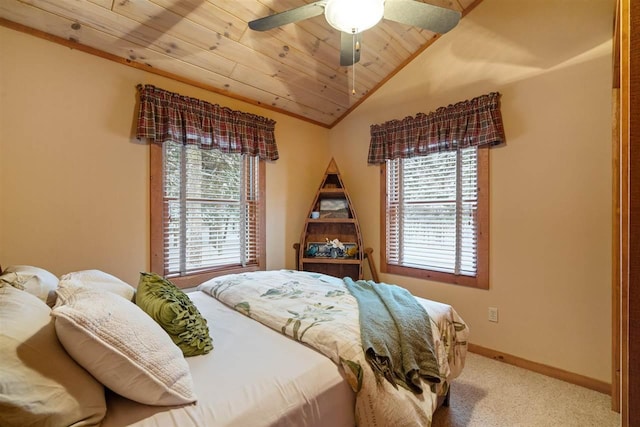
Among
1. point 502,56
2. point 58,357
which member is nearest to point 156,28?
point 58,357

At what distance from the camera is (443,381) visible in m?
1.52

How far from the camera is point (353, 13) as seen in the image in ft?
A: 5.17

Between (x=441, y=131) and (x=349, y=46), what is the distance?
1383mm

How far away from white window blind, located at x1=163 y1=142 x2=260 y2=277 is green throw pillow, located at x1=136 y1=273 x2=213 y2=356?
4.42 feet

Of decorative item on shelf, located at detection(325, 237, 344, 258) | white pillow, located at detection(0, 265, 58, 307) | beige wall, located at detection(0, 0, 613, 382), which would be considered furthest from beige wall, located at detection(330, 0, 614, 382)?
white pillow, located at detection(0, 265, 58, 307)

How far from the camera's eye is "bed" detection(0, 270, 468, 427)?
0.94m

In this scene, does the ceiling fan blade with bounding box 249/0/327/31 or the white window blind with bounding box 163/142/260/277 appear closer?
the ceiling fan blade with bounding box 249/0/327/31

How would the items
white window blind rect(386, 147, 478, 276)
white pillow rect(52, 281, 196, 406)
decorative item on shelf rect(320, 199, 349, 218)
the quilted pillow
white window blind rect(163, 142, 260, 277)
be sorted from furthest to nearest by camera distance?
1. decorative item on shelf rect(320, 199, 349, 218)
2. white window blind rect(386, 147, 478, 276)
3. white window blind rect(163, 142, 260, 277)
4. white pillow rect(52, 281, 196, 406)
5. the quilted pillow

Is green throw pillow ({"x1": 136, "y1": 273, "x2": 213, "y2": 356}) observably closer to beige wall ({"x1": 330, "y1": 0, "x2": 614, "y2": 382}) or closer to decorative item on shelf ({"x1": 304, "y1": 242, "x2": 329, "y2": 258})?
decorative item on shelf ({"x1": 304, "y1": 242, "x2": 329, "y2": 258})

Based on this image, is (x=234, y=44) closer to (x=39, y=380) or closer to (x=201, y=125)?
(x=201, y=125)

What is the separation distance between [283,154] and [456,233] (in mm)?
2068

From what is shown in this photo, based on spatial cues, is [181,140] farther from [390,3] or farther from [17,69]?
[390,3]

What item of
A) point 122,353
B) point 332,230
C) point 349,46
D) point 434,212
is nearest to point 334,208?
point 332,230

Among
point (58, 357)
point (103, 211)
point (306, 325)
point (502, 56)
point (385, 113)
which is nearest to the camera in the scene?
point (58, 357)
